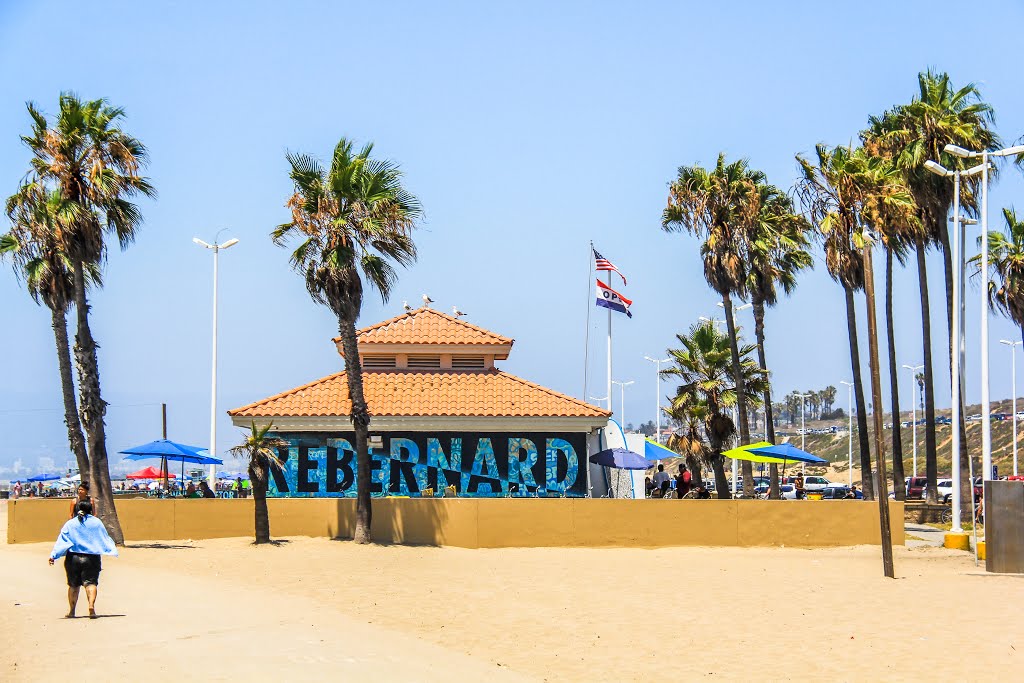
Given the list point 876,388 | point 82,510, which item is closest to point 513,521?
point 876,388

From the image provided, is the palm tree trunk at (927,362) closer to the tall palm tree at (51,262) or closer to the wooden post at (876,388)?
the wooden post at (876,388)

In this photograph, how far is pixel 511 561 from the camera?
1024 inches

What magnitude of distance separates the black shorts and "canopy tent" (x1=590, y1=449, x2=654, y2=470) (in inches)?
795

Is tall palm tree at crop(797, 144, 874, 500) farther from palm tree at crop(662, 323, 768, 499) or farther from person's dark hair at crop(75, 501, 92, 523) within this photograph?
person's dark hair at crop(75, 501, 92, 523)

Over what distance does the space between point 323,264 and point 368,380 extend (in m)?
7.97

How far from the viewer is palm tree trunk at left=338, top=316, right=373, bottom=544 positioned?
28109mm

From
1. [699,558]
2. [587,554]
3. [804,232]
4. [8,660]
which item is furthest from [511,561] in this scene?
[804,232]

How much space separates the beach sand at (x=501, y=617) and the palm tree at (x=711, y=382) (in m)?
13.8

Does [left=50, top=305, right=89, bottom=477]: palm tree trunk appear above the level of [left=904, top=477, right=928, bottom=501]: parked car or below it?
above

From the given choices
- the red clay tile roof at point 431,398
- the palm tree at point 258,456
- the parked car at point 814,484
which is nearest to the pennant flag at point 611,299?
the red clay tile roof at point 431,398

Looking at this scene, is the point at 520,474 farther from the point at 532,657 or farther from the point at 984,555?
the point at 532,657

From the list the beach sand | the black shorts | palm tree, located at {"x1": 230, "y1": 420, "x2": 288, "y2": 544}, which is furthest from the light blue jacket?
palm tree, located at {"x1": 230, "y1": 420, "x2": 288, "y2": 544}

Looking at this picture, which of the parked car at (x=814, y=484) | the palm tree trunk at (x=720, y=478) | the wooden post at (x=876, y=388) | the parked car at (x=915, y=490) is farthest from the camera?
the parked car at (x=814, y=484)

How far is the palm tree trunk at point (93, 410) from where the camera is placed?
26938mm
